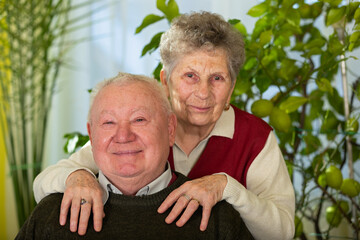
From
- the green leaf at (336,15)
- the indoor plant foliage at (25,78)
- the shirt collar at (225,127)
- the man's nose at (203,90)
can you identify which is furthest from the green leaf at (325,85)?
the indoor plant foliage at (25,78)

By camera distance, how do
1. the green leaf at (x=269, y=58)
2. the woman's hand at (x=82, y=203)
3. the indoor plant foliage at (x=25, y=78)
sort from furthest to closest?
the indoor plant foliage at (x=25, y=78), the green leaf at (x=269, y=58), the woman's hand at (x=82, y=203)

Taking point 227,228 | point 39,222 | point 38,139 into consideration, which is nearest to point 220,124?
point 227,228

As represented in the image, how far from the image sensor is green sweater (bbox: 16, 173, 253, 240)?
1.38 metres

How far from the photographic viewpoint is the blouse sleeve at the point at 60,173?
4.99ft

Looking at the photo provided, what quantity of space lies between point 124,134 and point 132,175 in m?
0.13

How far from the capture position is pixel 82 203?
139 centimetres

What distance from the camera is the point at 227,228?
1386mm

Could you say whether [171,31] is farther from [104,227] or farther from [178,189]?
[104,227]

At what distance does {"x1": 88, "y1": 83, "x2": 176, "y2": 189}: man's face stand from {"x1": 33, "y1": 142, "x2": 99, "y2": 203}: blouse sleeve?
159mm

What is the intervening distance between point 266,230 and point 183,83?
0.57 m

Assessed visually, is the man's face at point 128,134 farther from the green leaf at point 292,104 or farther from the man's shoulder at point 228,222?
the green leaf at point 292,104

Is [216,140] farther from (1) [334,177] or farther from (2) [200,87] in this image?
(1) [334,177]

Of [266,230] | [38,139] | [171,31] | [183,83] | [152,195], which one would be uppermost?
[171,31]

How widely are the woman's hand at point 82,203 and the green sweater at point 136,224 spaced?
29 mm
